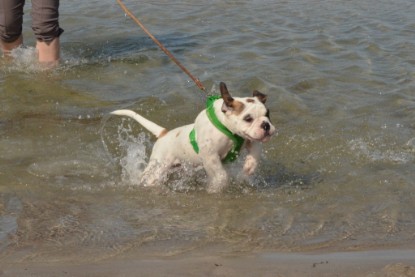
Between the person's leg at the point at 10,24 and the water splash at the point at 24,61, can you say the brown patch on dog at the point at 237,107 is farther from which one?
the water splash at the point at 24,61

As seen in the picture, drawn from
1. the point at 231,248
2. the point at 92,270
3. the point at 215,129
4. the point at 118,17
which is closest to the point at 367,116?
the point at 215,129

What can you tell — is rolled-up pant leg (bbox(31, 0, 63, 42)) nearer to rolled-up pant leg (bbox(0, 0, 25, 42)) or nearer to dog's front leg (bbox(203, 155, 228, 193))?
rolled-up pant leg (bbox(0, 0, 25, 42))

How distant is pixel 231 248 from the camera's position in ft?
14.1

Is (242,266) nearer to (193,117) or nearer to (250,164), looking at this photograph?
(250,164)

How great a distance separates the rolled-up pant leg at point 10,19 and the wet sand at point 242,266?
191 inches

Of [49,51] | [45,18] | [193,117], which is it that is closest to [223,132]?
[193,117]

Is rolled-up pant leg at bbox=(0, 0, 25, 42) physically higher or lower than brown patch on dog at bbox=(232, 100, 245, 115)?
lower

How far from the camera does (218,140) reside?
5074 millimetres

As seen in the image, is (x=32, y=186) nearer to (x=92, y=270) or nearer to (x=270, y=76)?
(x=92, y=270)

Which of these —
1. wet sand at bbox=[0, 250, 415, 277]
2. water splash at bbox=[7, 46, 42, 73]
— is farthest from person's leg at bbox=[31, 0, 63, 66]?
wet sand at bbox=[0, 250, 415, 277]

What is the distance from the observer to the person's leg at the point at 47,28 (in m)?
7.89

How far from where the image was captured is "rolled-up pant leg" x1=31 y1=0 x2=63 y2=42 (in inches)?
310

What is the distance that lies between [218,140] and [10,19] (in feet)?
13.9

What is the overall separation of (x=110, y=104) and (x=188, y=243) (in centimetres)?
362
